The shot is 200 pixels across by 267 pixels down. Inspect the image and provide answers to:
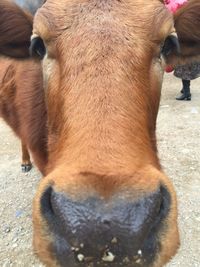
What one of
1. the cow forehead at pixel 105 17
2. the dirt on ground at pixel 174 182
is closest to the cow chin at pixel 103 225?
the cow forehead at pixel 105 17

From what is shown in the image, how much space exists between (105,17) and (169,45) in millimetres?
775

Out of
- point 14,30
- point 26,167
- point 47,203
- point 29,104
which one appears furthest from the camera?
point 26,167

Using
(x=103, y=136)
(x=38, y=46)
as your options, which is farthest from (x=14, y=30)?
(x=103, y=136)

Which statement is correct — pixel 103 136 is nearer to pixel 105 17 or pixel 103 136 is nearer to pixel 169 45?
pixel 105 17

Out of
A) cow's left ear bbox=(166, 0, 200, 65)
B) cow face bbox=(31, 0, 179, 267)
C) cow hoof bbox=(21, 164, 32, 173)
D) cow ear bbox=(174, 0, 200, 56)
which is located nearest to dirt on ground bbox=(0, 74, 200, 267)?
cow hoof bbox=(21, 164, 32, 173)

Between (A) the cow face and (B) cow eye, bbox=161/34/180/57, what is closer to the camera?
(A) the cow face

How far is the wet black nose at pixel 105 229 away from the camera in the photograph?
80.4 inches

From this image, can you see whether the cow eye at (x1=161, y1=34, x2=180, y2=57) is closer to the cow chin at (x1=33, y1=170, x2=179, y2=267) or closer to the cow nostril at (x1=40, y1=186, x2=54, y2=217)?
the cow chin at (x1=33, y1=170, x2=179, y2=267)

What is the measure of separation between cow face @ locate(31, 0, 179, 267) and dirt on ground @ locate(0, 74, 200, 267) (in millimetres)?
2013

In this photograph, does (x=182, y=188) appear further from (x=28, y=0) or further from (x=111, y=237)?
(x=111, y=237)

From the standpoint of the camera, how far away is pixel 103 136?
2.34m

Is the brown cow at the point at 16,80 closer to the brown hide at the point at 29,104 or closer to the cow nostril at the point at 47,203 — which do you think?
the brown hide at the point at 29,104

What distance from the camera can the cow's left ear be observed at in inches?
149

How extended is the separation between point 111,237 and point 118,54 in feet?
3.98
